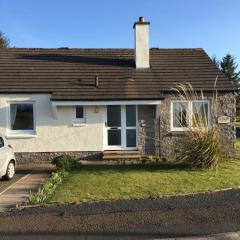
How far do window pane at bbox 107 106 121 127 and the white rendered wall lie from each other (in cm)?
55

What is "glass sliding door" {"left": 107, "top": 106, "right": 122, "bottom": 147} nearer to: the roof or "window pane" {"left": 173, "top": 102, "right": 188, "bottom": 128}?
the roof

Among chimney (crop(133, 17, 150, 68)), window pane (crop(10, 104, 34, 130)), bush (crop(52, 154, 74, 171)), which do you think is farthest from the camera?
chimney (crop(133, 17, 150, 68))

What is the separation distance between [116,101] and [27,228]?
10.7 m

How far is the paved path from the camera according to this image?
408 inches

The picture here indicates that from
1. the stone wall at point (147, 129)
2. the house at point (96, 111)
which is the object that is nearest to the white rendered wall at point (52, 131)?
the house at point (96, 111)

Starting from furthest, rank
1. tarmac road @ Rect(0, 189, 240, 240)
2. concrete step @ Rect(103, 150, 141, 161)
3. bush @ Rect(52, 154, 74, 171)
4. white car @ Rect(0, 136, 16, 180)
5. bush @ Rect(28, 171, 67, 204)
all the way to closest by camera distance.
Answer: concrete step @ Rect(103, 150, 141, 161) < bush @ Rect(52, 154, 74, 171) < white car @ Rect(0, 136, 16, 180) < bush @ Rect(28, 171, 67, 204) < tarmac road @ Rect(0, 189, 240, 240)

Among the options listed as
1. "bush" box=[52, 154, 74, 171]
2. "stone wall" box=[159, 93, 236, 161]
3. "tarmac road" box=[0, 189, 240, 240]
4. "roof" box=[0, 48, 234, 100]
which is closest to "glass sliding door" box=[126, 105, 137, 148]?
"roof" box=[0, 48, 234, 100]

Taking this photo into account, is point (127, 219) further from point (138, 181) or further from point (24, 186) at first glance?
point (24, 186)

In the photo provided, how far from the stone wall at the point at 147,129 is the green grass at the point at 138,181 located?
2819 millimetres

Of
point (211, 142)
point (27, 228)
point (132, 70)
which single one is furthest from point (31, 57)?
point (27, 228)

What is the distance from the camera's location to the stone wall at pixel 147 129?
18.9 meters

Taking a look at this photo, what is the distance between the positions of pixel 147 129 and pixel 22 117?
4959mm

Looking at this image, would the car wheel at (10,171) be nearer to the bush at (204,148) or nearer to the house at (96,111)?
the house at (96,111)

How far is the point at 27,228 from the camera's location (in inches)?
316
